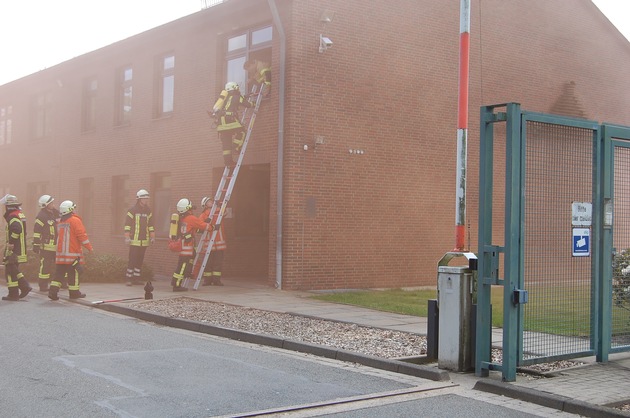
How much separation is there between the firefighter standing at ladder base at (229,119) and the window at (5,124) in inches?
670

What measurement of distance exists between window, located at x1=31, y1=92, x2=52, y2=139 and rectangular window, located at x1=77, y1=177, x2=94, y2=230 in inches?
137

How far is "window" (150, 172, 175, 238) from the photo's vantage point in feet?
65.1

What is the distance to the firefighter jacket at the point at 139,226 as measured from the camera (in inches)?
664

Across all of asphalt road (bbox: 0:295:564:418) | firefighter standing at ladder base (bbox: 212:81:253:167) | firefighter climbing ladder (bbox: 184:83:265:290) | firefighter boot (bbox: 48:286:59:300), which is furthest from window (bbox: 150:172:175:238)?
asphalt road (bbox: 0:295:564:418)

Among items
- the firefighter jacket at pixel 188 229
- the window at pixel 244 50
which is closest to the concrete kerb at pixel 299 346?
the firefighter jacket at pixel 188 229

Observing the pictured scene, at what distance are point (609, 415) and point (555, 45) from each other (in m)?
16.4

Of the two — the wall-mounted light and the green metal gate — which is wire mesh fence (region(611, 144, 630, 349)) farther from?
the wall-mounted light

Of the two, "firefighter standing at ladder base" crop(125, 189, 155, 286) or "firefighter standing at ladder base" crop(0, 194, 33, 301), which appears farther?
"firefighter standing at ladder base" crop(125, 189, 155, 286)

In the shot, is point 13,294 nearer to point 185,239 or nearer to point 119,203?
point 185,239

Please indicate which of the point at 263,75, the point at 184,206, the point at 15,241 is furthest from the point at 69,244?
the point at 263,75

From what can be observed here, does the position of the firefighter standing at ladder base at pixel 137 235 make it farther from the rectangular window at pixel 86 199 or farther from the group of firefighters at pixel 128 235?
the rectangular window at pixel 86 199

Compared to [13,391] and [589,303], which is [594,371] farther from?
[13,391]

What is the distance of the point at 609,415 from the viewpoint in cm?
571

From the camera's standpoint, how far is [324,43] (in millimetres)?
15547
